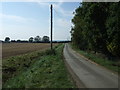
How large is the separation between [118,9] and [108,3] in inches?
154

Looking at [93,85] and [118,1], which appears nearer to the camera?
[93,85]

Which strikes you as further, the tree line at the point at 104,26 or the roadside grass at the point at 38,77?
the tree line at the point at 104,26

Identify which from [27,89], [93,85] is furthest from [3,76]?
[93,85]

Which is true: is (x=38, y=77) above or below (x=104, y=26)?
below

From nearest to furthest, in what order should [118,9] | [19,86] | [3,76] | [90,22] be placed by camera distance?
[19,86]
[3,76]
[118,9]
[90,22]

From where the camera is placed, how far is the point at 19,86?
13.0m

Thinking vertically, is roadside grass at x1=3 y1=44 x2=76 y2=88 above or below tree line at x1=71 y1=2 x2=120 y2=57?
below

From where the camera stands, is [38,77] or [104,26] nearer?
[38,77]

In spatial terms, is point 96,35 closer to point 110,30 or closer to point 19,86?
point 110,30

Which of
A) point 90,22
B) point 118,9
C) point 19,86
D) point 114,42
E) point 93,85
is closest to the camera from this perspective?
point 93,85

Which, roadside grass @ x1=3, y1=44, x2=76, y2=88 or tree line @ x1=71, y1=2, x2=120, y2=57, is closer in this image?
roadside grass @ x1=3, y1=44, x2=76, y2=88

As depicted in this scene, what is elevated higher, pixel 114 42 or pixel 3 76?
pixel 114 42

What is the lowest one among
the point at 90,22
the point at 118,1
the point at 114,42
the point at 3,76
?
the point at 3,76

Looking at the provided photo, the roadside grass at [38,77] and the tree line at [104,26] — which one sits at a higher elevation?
the tree line at [104,26]
